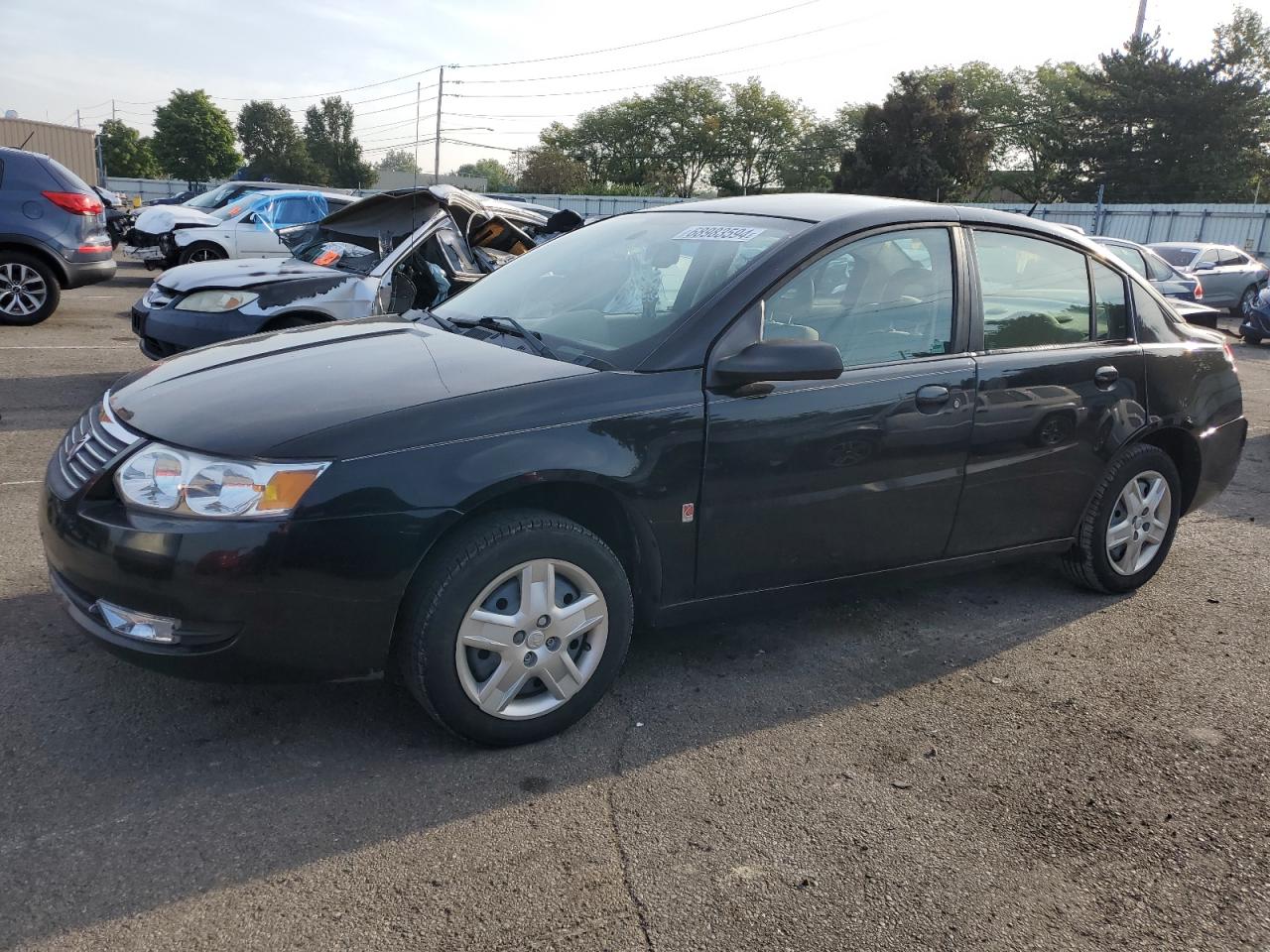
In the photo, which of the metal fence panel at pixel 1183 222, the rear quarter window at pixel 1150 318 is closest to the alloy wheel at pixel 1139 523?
the rear quarter window at pixel 1150 318

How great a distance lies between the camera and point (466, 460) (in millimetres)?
2838

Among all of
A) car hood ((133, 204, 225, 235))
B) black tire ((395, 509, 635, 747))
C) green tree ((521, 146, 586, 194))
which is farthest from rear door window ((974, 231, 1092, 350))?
green tree ((521, 146, 586, 194))

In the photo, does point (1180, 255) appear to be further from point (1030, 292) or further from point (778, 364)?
point (778, 364)

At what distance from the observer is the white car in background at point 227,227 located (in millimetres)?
15586

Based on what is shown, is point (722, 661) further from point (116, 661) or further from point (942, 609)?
point (116, 661)

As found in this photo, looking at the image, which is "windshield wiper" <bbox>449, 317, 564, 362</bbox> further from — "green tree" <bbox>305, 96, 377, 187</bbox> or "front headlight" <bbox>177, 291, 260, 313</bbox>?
"green tree" <bbox>305, 96, 377, 187</bbox>

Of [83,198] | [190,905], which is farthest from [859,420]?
[83,198]

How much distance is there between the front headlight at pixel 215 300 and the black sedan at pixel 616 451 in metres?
3.70

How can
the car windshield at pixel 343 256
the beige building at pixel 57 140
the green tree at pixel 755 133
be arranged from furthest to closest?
1. the green tree at pixel 755 133
2. the beige building at pixel 57 140
3. the car windshield at pixel 343 256

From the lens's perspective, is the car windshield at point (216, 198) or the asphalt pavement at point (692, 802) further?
the car windshield at point (216, 198)

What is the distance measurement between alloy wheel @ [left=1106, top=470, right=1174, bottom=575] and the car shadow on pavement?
27.2 inches

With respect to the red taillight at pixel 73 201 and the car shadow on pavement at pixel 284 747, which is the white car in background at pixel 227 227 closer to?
the red taillight at pixel 73 201

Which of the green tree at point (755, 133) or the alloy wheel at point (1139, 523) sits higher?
the green tree at point (755, 133)

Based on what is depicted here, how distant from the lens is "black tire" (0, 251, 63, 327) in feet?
35.7
